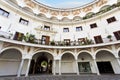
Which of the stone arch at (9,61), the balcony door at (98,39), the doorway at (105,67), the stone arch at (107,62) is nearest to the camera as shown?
the stone arch at (9,61)

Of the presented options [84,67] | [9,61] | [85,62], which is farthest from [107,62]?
[9,61]

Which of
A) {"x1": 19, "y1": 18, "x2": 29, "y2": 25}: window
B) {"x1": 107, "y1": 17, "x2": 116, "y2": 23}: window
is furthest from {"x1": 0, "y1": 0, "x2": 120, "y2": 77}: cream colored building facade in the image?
{"x1": 19, "y1": 18, "x2": 29, "y2": 25}: window

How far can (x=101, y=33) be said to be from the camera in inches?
510

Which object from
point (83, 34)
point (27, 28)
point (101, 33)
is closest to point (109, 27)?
point (101, 33)

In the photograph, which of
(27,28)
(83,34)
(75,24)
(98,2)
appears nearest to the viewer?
(27,28)

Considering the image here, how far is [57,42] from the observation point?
13.5 metres

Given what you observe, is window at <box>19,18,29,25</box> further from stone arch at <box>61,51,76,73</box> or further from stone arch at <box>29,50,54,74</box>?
stone arch at <box>61,51,76,73</box>

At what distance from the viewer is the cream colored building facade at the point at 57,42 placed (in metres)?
10.5

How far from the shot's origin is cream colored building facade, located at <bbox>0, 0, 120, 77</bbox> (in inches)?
413

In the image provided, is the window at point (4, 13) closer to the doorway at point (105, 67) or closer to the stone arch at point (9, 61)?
the stone arch at point (9, 61)

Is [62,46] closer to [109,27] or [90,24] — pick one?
[90,24]

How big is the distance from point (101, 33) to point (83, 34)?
2.90m

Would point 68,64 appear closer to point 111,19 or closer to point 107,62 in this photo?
point 107,62

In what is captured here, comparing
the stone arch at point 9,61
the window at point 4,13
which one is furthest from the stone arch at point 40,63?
the window at point 4,13
